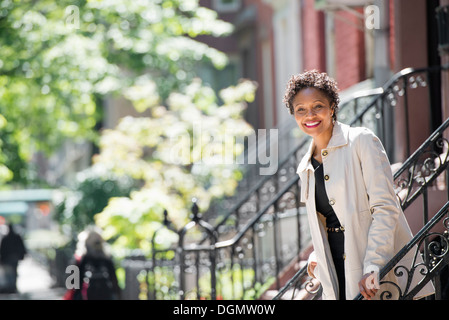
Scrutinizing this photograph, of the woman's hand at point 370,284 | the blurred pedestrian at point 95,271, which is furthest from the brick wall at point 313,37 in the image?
the woman's hand at point 370,284

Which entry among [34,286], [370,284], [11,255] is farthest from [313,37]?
[370,284]

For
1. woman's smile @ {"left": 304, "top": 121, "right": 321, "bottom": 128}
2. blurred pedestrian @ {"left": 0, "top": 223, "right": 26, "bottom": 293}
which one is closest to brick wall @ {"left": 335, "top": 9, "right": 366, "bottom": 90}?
woman's smile @ {"left": 304, "top": 121, "right": 321, "bottom": 128}

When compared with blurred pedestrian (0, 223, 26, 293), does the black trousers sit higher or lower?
higher

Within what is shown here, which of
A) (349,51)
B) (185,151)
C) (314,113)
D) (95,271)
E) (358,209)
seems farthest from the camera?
(185,151)

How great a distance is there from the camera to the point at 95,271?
10.3 meters

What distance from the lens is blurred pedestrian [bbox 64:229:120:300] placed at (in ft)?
33.4

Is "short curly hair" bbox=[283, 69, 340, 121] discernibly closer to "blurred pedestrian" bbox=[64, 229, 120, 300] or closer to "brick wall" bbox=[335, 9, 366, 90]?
"blurred pedestrian" bbox=[64, 229, 120, 300]

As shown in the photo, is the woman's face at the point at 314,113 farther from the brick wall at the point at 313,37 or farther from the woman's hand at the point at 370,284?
the brick wall at the point at 313,37

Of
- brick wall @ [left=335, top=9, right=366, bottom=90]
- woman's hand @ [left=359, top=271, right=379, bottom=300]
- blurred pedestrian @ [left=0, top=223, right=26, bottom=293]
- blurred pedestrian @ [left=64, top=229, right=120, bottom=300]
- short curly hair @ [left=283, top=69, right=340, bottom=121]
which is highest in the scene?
brick wall @ [left=335, top=9, right=366, bottom=90]

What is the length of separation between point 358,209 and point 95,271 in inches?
259

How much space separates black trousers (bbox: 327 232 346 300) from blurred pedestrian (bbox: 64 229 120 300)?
6123 mm

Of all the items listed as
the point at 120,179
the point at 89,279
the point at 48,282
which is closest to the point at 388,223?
the point at 89,279

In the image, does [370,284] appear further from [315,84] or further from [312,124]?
[315,84]

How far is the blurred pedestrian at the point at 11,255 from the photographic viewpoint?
20438 millimetres
